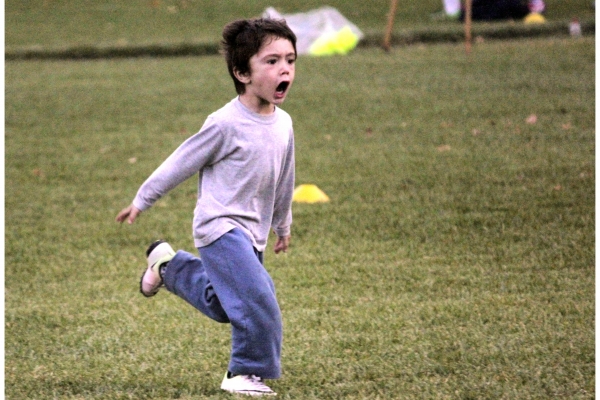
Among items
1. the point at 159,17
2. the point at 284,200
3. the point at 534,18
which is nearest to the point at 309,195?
the point at 284,200

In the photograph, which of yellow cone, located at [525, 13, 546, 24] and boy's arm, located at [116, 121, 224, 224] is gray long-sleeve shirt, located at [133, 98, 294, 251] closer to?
boy's arm, located at [116, 121, 224, 224]

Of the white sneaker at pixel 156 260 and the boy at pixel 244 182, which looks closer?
the boy at pixel 244 182

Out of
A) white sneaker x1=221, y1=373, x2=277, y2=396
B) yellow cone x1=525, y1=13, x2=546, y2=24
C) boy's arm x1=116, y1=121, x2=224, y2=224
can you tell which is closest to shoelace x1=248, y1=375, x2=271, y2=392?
white sneaker x1=221, y1=373, x2=277, y2=396

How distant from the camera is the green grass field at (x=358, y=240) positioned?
366 centimetres

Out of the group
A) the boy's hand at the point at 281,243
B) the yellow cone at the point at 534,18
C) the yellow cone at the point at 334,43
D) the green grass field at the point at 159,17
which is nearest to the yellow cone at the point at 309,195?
the boy's hand at the point at 281,243

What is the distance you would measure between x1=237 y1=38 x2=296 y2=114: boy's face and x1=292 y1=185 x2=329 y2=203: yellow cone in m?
Answer: 3.40

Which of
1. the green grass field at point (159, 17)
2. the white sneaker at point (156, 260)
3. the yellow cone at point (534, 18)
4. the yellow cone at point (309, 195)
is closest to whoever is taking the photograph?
the white sneaker at point (156, 260)

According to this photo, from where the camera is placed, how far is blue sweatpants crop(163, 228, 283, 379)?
3.20 meters

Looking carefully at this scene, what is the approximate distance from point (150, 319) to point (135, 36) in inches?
454

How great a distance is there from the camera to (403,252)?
17.8 feet

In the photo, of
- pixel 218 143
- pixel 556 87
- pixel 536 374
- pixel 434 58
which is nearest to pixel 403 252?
pixel 536 374

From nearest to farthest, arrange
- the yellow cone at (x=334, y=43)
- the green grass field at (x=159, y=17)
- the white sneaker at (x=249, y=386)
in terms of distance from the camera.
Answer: the white sneaker at (x=249, y=386) < the yellow cone at (x=334, y=43) < the green grass field at (x=159, y=17)

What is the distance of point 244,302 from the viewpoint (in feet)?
10.5

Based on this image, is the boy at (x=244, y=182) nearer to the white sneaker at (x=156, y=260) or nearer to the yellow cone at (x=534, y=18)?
the white sneaker at (x=156, y=260)
